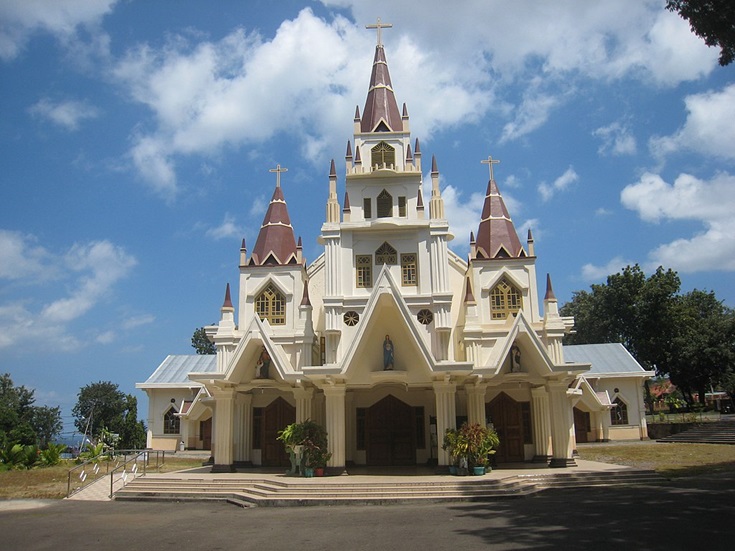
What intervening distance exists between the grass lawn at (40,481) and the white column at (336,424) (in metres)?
7.51

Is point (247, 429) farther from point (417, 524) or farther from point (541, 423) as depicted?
point (417, 524)

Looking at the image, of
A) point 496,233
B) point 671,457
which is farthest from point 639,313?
point 496,233

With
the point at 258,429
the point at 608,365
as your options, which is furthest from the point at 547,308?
the point at 608,365

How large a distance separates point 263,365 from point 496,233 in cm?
997

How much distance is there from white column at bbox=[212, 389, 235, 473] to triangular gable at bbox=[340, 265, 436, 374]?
4.99 metres

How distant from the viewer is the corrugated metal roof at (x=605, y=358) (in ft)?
119

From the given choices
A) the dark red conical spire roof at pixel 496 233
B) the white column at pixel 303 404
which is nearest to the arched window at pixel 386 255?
the dark red conical spire roof at pixel 496 233

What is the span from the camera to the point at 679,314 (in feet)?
162

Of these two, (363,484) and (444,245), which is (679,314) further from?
(363,484)

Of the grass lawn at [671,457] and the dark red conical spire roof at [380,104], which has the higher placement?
the dark red conical spire roof at [380,104]

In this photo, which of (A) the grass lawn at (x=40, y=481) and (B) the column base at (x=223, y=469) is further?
(B) the column base at (x=223, y=469)

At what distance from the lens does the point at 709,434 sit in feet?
104

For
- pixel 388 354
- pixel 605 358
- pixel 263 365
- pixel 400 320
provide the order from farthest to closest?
pixel 605 358 < pixel 263 365 < pixel 388 354 < pixel 400 320

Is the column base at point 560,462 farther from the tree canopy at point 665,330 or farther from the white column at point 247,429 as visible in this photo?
the tree canopy at point 665,330
